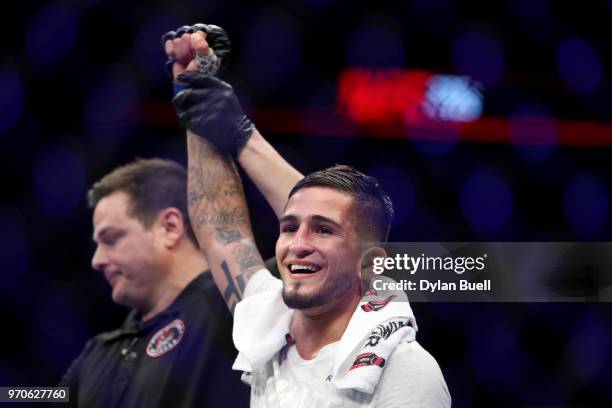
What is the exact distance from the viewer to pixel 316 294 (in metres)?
1.11

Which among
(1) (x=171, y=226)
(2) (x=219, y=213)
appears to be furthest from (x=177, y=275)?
(2) (x=219, y=213)

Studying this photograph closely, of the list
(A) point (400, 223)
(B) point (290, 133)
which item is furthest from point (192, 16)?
(A) point (400, 223)

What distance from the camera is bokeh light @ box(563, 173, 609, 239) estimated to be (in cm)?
129

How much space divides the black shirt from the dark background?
15 centimetres

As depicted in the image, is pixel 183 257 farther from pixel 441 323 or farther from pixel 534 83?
pixel 534 83

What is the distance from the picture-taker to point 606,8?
4.70ft

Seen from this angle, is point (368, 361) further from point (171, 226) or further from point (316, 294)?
point (171, 226)

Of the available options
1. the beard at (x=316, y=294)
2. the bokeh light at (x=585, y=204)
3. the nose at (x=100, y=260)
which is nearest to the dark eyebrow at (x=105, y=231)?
the nose at (x=100, y=260)

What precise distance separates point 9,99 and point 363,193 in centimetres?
82

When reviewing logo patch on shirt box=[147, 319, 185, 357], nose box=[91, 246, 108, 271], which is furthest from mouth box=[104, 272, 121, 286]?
logo patch on shirt box=[147, 319, 185, 357]

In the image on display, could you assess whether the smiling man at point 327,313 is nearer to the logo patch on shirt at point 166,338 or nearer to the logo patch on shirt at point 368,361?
the logo patch on shirt at point 368,361

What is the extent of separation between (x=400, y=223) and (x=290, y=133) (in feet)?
0.97

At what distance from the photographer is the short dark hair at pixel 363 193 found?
1.13 metres

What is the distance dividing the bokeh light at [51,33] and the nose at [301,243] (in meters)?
Result: 0.72
